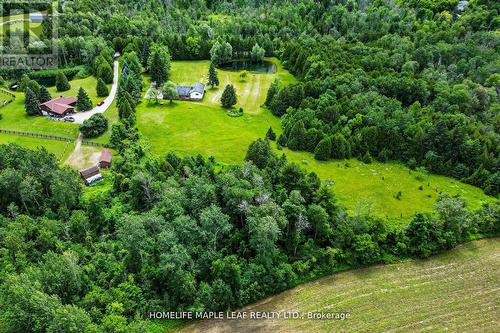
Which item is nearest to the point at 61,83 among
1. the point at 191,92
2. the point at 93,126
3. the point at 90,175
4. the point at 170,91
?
the point at 93,126

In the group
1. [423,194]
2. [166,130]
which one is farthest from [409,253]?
[166,130]

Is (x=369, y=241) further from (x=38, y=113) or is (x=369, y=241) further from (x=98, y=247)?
(x=38, y=113)

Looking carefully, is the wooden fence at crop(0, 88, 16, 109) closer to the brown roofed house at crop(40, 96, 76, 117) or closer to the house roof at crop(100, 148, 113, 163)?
the brown roofed house at crop(40, 96, 76, 117)

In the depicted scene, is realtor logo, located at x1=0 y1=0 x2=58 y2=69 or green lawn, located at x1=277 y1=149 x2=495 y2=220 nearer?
green lawn, located at x1=277 y1=149 x2=495 y2=220

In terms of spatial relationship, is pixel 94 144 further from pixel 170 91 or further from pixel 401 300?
pixel 401 300

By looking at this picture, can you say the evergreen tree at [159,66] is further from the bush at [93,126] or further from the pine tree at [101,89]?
the bush at [93,126]

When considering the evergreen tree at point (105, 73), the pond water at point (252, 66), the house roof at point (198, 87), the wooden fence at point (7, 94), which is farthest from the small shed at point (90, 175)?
the pond water at point (252, 66)

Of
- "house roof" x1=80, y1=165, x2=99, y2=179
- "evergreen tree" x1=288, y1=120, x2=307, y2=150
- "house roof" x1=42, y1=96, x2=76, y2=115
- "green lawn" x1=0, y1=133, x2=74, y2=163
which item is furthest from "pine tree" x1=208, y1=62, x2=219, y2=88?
"house roof" x1=80, y1=165, x2=99, y2=179
